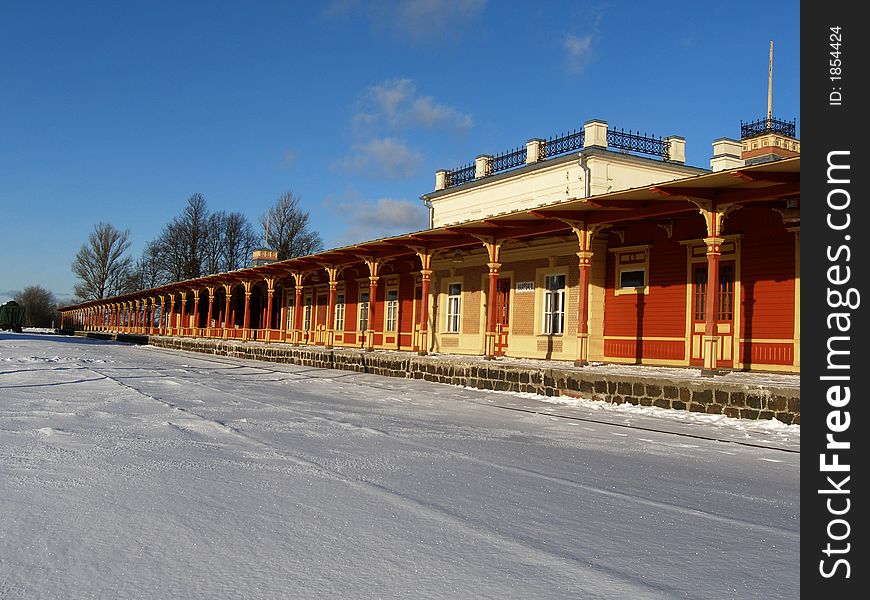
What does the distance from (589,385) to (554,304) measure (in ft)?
19.1

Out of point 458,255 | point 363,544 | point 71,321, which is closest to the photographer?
point 363,544

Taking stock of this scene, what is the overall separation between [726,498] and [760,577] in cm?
195

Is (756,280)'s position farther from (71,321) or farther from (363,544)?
(71,321)

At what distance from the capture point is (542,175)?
74.3ft

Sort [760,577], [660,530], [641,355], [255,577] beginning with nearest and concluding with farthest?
1. [255,577]
2. [760,577]
3. [660,530]
4. [641,355]

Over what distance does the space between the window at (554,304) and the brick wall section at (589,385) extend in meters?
2.95

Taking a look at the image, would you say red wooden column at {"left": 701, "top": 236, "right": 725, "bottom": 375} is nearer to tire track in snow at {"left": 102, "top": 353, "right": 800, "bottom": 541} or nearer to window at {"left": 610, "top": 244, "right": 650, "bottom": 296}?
tire track in snow at {"left": 102, "top": 353, "right": 800, "bottom": 541}

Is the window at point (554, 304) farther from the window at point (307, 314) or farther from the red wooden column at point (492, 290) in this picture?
the window at point (307, 314)

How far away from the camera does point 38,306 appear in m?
106

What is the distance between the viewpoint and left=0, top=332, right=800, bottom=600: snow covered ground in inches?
125

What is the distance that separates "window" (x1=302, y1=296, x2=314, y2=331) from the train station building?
222 centimetres

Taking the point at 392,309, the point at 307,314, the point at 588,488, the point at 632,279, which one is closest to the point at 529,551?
the point at 588,488

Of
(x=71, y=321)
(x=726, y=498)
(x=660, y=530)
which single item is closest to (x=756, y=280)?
(x=726, y=498)

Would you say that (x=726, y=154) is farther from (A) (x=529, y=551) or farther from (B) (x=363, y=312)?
(A) (x=529, y=551)
